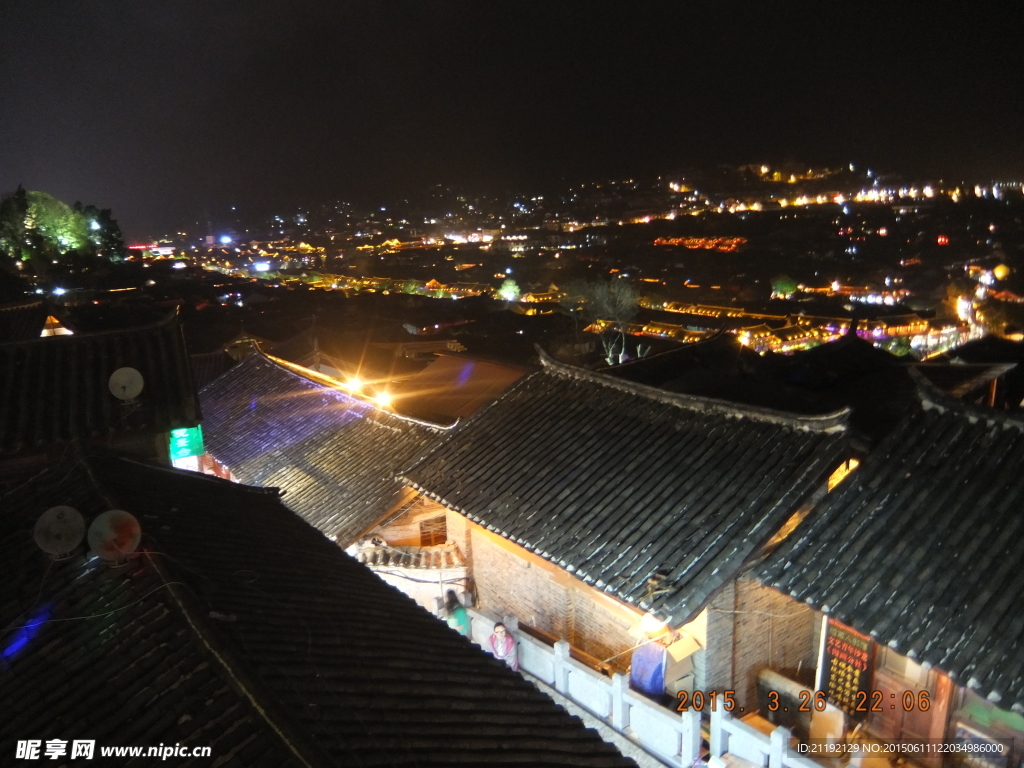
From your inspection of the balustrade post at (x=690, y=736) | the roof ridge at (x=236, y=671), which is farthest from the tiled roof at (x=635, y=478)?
the roof ridge at (x=236, y=671)

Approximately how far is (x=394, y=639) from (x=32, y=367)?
7788mm

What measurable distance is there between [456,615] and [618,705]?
3.50 m

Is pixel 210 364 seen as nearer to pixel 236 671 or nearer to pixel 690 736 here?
pixel 690 736

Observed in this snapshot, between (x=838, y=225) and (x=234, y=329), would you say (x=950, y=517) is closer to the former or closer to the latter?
(x=234, y=329)

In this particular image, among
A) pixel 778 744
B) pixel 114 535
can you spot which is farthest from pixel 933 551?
pixel 114 535

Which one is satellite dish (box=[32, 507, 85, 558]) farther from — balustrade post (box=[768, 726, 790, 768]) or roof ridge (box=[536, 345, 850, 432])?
roof ridge (box=[536, 345, 850, 432])

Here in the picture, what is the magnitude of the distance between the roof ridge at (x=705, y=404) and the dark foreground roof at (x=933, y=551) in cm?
77

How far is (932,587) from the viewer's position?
707 cm

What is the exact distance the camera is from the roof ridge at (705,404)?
9.13 meters

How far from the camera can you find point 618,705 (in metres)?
8.69

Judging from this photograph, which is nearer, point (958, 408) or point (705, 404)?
point (958, 408)

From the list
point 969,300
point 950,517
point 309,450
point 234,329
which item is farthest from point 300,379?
point 969,300

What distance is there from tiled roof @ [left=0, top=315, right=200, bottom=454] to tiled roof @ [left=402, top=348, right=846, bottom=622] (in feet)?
14.7

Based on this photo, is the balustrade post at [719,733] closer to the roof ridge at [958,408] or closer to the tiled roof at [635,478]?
the tiled roof at [635,478]
